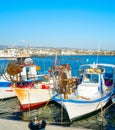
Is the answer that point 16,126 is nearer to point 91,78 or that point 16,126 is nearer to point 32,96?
point 32,96

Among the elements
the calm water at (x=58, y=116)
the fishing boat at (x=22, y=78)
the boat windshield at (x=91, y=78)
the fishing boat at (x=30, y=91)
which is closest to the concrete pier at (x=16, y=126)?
the calm water at (x=58, y=116)

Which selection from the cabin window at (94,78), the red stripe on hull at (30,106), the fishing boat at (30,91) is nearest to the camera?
the fishing boat at (30,91)

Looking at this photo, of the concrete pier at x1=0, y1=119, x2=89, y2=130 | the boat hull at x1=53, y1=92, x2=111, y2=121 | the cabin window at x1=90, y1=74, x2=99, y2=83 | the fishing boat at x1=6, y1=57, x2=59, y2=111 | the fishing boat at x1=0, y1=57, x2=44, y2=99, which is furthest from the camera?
the fishing boat at x1=0, y1=57, x2=44, y2=99

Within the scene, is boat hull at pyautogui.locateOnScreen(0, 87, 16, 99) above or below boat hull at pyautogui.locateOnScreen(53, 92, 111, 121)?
below

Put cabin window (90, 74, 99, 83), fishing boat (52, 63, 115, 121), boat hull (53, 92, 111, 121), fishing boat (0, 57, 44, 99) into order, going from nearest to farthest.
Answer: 1. boat hull (53, 92, 111, 121)
2. fishing boat (52, 63, 115, 121)
3. cabin window (90, 74, 99, 83)
4. fishing boat (0, 57, 44, 99)

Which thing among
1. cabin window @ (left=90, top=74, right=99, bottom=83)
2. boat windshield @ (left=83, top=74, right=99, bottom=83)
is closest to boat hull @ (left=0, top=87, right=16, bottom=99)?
boat windshield @ (left=83, top=74, right=99, bottom=83)

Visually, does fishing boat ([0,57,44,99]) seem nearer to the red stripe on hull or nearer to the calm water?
the calm water

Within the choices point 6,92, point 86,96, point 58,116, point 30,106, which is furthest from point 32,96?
point 6,92

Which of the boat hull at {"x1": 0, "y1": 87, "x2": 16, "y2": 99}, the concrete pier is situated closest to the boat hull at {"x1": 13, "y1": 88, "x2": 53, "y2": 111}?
the boat hull at {"x1": 0, "y1": 87, "x2": 16, "y2": 99}

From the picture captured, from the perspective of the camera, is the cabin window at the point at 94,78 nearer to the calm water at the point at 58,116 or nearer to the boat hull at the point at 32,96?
the calm water at the point at 58,116

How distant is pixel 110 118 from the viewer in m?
17.5

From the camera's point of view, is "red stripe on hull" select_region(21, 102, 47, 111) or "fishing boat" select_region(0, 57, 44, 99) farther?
"fishing boat" select_region(0, 57, 44, 99)

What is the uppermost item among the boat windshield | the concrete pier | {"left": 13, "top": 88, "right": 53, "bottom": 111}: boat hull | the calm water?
the boat windshield

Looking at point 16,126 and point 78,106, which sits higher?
point 16,126
